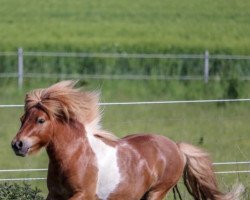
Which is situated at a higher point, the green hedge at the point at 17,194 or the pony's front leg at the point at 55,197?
the pony's front leg at the point at 55,197

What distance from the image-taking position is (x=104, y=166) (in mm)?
7047

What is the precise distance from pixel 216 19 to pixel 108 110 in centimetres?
1631

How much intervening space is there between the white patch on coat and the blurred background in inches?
46.4

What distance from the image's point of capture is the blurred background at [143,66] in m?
13.0

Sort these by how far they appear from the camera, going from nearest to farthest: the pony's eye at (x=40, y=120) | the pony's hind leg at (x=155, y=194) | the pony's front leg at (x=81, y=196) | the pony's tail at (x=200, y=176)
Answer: the pony's eye at (x=40, y=120)
the pony's front leg at (x=81, y=196)
the pony's hind leg at (x=155, y=194)
the pony's tail at (x=200, y=176)

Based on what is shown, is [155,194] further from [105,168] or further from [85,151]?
[85,151]

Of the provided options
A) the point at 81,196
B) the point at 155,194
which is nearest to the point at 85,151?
the point at 81,196

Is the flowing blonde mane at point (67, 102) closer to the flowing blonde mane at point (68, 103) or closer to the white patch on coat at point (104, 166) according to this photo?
the flowing blonde mane at point (68, 103)

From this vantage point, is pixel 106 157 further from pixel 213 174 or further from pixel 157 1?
pixel 157 1

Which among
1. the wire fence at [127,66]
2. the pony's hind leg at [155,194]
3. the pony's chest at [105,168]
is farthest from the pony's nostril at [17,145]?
the wire fence at [127,66]

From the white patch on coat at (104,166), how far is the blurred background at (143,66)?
1179 mm

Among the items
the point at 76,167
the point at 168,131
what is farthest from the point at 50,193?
the point at 168,131

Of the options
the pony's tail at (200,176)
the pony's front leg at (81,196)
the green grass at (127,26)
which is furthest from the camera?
the green grass at (127,26)

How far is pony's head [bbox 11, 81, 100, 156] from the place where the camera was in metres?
6.55
